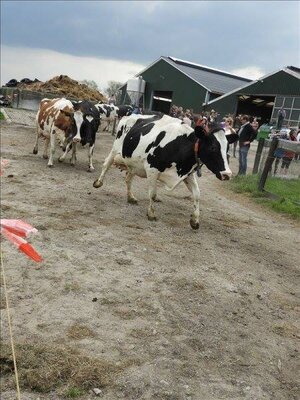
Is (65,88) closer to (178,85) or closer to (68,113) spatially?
(178,85)

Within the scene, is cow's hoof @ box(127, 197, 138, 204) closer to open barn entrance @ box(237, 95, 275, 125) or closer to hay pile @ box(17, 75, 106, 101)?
hay pile @ box(17, 75, 106, 101)

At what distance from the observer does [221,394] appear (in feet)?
10.6

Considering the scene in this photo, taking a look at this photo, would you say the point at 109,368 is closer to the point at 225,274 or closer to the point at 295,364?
the point at 295,364

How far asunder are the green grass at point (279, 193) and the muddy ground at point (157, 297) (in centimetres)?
143

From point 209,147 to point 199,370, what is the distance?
4160 millimetres

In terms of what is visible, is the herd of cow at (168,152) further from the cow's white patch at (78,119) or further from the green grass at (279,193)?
the green grass at (279,193)

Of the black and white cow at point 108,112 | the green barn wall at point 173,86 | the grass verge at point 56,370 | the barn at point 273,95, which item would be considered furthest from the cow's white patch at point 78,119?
the green barn wall at point 173,86

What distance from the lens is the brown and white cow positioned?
11141 mm

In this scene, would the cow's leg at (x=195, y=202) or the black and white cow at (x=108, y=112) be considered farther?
the black and white cow at (x=108, y=112)

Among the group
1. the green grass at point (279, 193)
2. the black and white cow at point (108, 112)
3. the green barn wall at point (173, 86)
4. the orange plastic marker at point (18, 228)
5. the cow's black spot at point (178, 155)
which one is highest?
the green barn wall at point (173, 86)

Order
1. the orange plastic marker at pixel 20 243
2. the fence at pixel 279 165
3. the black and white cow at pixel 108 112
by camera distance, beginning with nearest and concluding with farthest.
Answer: the orange plastic marker at pixel 20 243, the fence at pixel 279 165, the black and white cow at pixel 108 112

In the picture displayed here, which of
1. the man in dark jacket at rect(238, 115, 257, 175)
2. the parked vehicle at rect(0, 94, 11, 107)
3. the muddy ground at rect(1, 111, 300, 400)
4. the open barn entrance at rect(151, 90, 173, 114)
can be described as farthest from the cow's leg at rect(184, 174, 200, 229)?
the open barn entrance at rect(151, 90, 173, 114)

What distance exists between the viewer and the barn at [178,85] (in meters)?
38.3

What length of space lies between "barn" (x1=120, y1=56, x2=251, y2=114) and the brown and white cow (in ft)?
87.9
